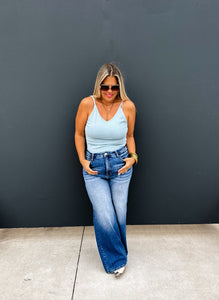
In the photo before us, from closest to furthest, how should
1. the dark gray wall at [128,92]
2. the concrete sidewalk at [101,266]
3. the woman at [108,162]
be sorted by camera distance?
the concrete sidewalk at [101,266]
the woman at [108,162]
the dark gray wall at [128,92]

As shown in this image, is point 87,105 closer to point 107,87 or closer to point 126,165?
point 107,87

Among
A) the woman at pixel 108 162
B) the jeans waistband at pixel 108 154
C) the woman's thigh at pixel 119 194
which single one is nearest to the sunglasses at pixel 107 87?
the woman at pixel 108 162

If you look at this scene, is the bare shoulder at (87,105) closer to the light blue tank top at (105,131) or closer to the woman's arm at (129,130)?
the light blue tank top at (105,131)

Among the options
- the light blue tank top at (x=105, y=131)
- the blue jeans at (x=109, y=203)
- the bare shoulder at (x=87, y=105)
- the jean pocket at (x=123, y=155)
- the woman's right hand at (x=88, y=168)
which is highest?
the bare shoulder at (x=87, y=105)

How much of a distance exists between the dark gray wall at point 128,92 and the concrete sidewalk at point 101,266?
0.62 feet

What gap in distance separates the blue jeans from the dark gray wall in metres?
0.61

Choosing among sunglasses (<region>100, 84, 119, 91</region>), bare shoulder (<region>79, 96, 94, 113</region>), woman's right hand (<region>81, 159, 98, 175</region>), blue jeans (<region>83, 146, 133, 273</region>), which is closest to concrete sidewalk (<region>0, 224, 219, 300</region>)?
blue jeans (<region>83, 146, 133, 273</region>)

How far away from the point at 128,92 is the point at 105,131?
695mm

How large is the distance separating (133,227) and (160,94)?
1533mm

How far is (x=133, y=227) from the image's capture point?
2.92 meters

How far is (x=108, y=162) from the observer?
213 cm

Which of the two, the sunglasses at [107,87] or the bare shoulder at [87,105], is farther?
the bare shoulder at [87,105]

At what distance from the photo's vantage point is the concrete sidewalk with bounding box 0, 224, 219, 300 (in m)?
1.96

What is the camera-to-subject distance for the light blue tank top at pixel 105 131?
Answer: 2113 millimetres
